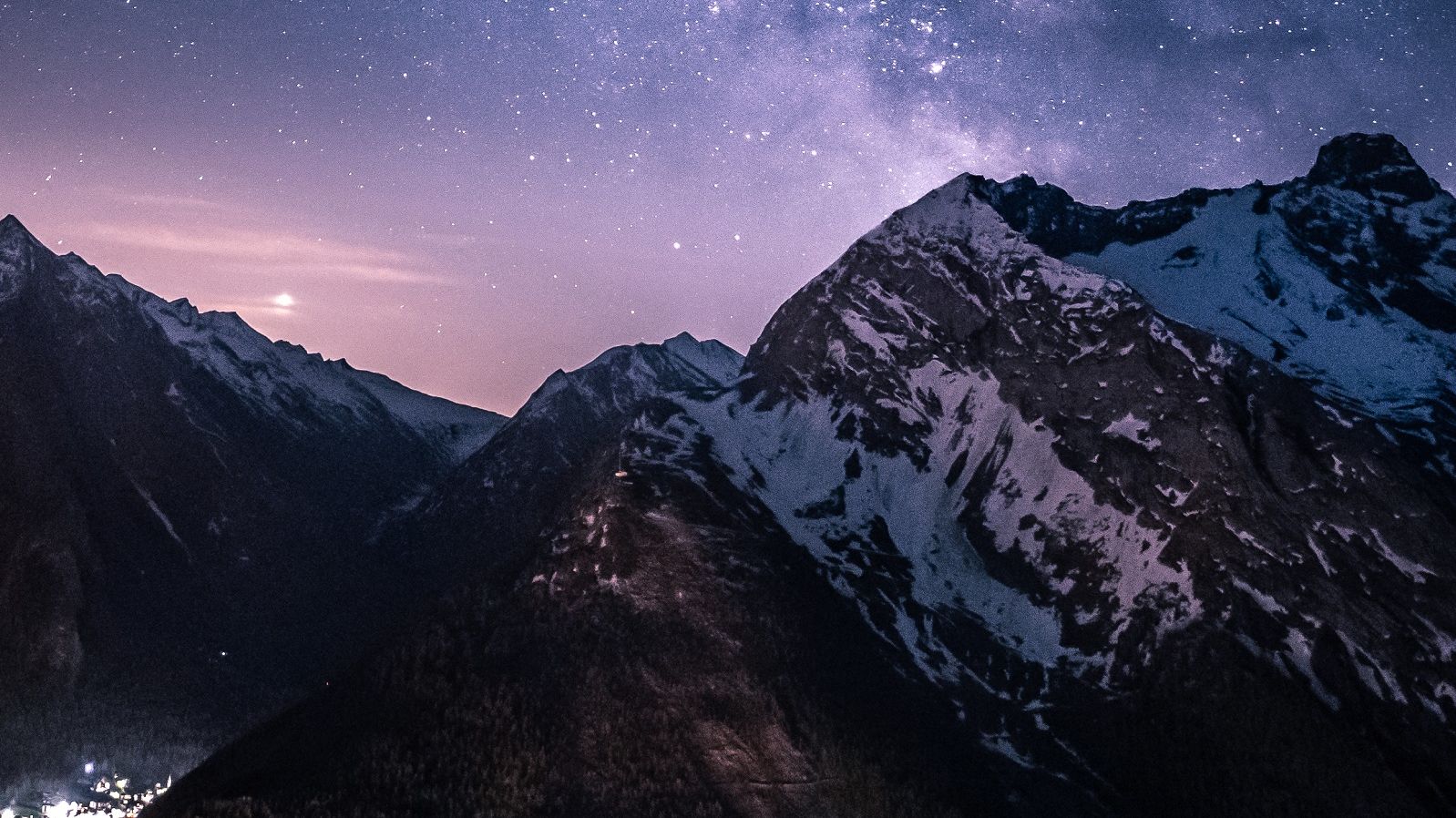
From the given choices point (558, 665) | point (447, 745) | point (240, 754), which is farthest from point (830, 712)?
point (240, 754)

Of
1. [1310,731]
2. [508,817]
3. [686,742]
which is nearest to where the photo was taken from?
[508,817]

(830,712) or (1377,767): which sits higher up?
(1377,767)

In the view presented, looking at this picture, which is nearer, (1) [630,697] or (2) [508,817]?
(2) [508,817]

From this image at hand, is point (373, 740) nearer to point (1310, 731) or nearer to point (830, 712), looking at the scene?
point (830, 712)

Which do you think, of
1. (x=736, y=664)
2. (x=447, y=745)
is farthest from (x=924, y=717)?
(x=447, y=745)

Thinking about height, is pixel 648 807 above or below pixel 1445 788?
below

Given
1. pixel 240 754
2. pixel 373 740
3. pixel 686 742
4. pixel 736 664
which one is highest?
pixel 736 664

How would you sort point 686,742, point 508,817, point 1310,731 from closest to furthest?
point 508,817 → point 686,742 → point 1310,731

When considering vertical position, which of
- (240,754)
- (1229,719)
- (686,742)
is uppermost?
(1229,719)

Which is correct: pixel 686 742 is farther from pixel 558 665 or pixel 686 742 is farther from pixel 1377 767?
pixel 1377 767

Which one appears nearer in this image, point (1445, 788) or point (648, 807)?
point (648, 807)
